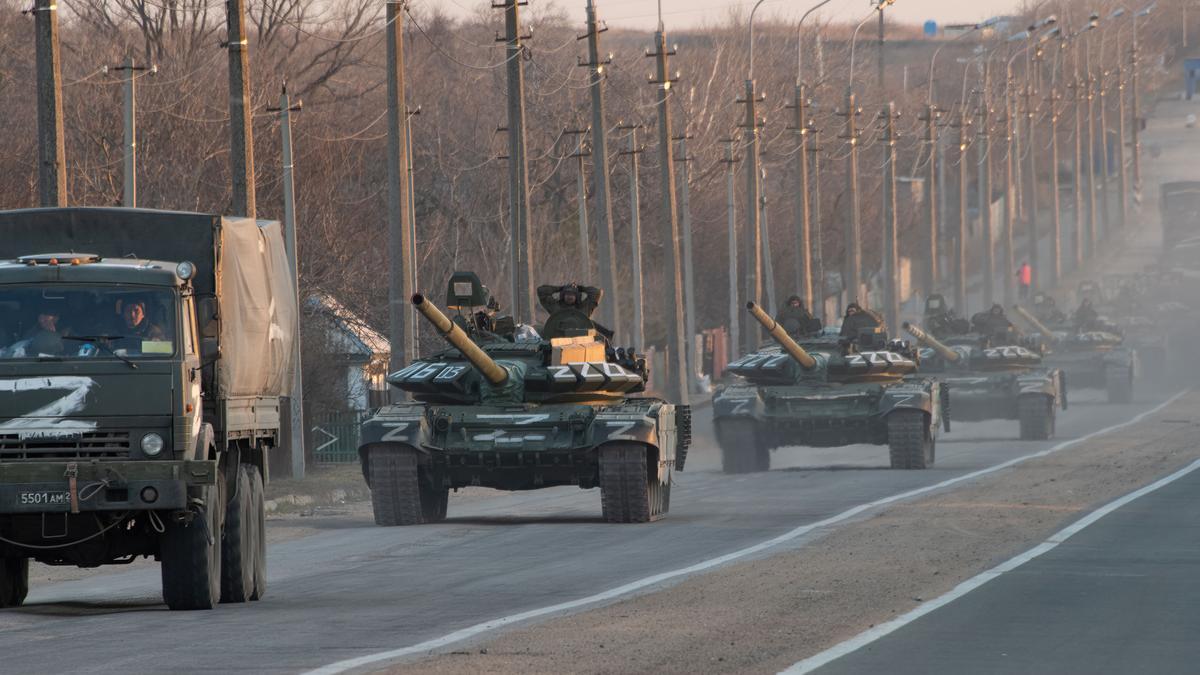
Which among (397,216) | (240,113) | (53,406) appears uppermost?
(240,113)

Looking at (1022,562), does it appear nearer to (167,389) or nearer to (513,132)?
(167,389)

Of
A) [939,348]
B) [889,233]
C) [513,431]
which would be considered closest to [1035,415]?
[939,348]

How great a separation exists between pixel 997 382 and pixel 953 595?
28.8 metres

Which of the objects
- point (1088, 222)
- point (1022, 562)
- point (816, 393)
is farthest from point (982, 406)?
point (1088, 222)

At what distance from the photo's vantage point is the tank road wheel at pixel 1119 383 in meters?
57.7

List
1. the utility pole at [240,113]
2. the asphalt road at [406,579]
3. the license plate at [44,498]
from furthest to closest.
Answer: the utility pole at [240,113] → the license plate at [44,498] → the asphalt road at [406,579]

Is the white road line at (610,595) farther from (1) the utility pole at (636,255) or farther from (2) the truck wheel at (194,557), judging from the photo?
(1) the utility pole at (636,255)

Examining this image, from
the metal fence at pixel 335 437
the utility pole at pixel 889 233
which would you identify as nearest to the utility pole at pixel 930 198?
the utility pole at pixel 889 233

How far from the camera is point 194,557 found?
1415 centimetres

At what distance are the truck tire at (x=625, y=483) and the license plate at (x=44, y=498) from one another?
9817mm

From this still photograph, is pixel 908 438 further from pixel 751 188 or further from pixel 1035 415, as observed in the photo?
pixel 751 188

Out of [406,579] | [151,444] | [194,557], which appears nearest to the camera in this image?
[151,444]

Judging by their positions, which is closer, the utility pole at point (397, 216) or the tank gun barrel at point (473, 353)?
the tank gun barrel at point (473, 353)

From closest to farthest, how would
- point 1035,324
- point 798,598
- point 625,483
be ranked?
point 798,598
point 625,483
point 1035,324
